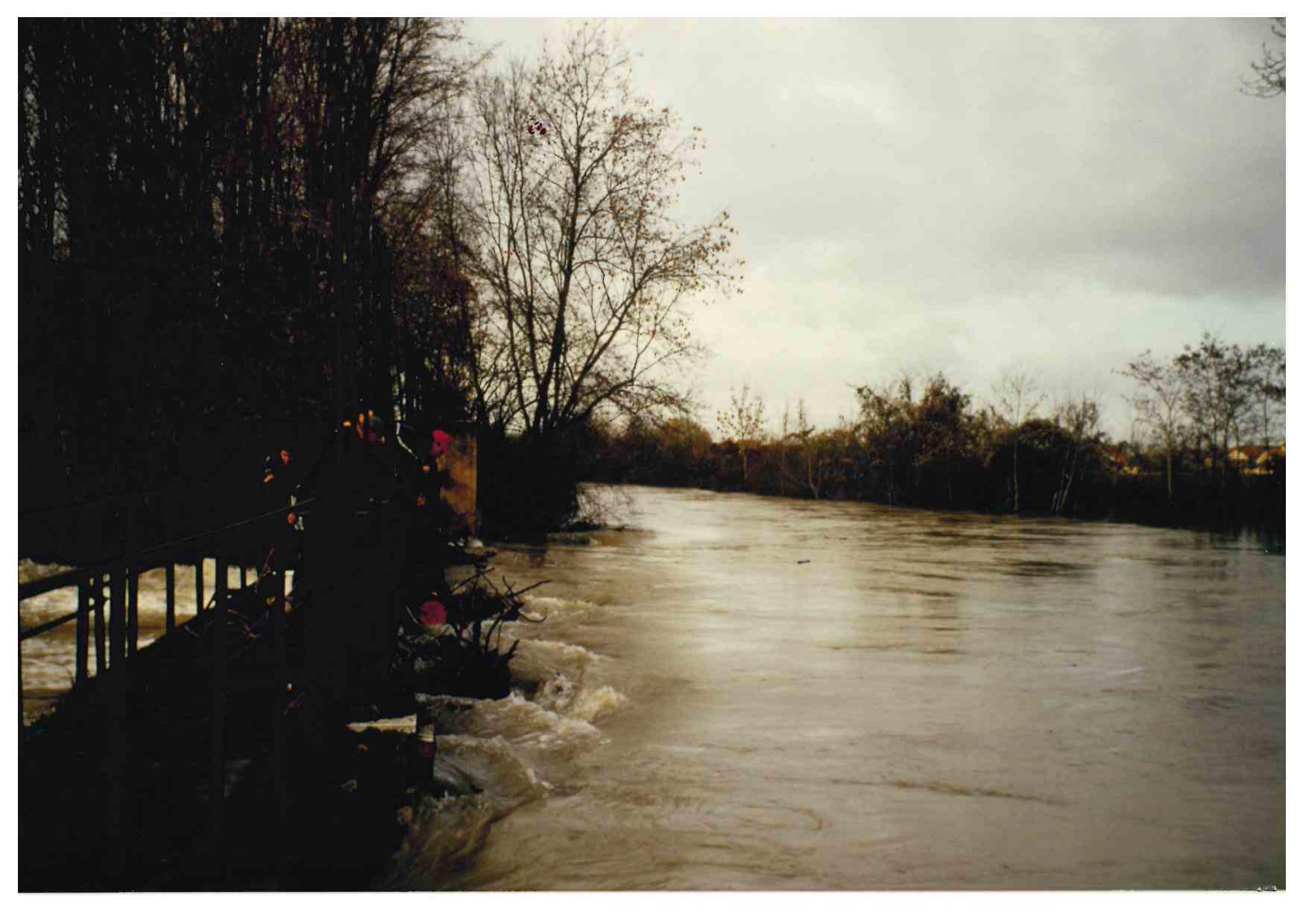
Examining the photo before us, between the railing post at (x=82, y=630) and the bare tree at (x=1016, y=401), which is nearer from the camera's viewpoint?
the railing post at (x=82, y=630)

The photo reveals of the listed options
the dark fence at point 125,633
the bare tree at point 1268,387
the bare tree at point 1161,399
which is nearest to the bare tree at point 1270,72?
the bare tree at point 1268,387

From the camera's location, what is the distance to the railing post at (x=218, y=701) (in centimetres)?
186

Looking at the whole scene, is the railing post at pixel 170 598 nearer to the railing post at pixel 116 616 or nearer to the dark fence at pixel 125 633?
the dark fence at pixel 125 633

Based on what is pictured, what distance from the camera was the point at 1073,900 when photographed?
2557 millimetres

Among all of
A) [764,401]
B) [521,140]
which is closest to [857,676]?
[521,140]

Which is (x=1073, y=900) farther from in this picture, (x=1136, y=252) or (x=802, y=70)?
(x=1136, y=252)

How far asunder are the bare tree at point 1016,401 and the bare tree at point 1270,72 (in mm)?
15526

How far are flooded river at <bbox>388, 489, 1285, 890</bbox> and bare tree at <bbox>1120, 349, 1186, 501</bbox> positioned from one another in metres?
1.94

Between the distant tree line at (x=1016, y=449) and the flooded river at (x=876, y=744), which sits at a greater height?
the distant tree line at (x=1016, y=449)

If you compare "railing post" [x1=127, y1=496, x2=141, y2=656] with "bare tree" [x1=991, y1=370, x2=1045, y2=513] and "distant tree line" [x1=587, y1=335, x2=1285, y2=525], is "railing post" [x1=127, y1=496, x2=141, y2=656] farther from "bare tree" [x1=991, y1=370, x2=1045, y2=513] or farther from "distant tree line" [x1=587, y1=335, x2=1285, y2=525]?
"bare tree" [x1=991, y1=370, x2=1045, y2=513]

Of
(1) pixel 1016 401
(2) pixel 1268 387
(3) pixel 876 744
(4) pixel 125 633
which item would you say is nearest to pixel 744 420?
(1) pixel 1016 401

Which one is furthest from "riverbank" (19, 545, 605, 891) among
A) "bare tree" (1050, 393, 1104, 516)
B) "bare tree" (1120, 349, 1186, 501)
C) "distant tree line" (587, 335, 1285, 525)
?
"bare tree" (1050, 393, 1104, 516)

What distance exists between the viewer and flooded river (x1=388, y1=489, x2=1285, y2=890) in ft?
9.02

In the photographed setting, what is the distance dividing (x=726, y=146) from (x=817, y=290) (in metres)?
1.41
